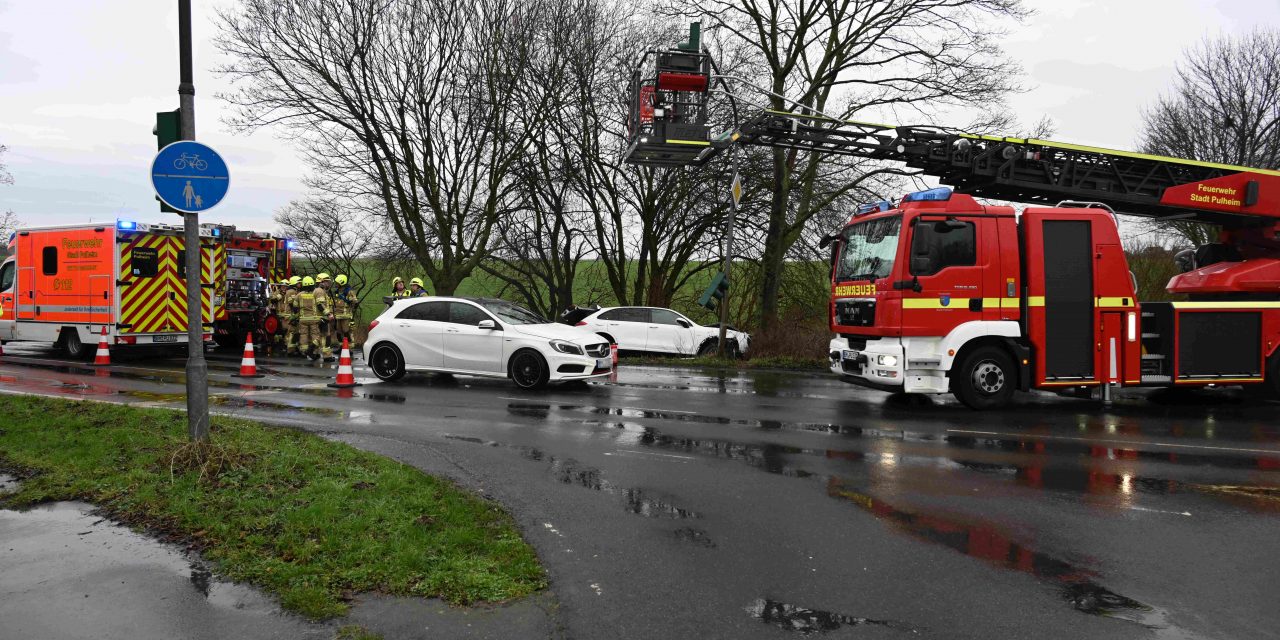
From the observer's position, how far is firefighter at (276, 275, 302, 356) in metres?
17.6

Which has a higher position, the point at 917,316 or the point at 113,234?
the point at 113,234

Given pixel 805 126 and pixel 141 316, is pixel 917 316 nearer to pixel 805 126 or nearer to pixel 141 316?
pixel 805 126

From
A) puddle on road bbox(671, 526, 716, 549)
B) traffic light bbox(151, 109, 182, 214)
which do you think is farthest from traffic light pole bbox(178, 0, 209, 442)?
puddle on road bbox(671, 526, 716, 549)

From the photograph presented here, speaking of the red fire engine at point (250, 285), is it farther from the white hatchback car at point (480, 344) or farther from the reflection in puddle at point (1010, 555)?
the reflection in puddle at point (1010, 555)

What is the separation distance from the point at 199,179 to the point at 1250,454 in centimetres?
1009

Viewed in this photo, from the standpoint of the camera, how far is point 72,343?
16.9 meters

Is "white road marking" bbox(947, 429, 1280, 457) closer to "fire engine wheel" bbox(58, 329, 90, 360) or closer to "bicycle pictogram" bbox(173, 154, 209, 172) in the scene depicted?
Answer: "bicycle pictogram" bbox(173, 154, 209, 172)

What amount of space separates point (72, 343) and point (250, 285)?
12.6ft

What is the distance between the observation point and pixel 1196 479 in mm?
6883

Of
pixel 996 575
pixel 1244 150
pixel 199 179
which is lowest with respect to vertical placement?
pixel 996 575

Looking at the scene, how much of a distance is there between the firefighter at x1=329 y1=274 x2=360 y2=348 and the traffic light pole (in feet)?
35.5

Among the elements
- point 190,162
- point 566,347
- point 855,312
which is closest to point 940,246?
point 855,312

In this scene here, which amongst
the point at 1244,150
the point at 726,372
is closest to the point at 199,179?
the point at 726,372

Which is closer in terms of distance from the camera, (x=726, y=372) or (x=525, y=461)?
(x=525, y=461)
